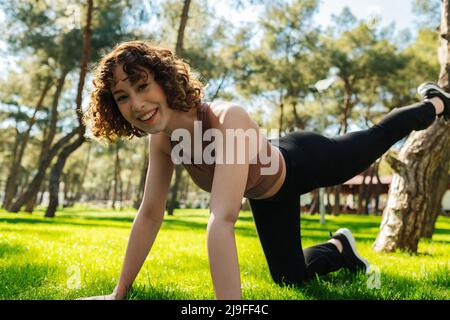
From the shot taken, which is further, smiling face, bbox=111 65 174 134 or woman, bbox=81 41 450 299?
smiling face, bbox=111 65 174 134

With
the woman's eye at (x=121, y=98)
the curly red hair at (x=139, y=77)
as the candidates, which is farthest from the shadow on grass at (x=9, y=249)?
the woman's eye at (x=121, y=98)

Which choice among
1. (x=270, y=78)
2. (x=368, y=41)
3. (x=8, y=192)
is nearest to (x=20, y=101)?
(x=8, y=192)

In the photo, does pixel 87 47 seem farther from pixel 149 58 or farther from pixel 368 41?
pixel 368 41

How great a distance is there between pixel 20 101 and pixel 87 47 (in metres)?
20.1

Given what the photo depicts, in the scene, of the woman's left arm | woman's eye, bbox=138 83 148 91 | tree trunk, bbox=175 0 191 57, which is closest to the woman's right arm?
woman's eye, bbox=138 83 148 91

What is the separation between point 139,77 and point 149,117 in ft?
0.84

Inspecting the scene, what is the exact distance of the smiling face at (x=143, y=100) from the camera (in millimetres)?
2814

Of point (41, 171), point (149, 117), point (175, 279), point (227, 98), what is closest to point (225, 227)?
point (149, 117)

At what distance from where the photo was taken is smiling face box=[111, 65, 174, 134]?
9.23ft

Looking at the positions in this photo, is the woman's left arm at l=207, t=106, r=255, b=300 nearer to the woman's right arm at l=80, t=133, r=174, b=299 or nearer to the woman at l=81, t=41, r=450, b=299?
the woman at l=81, t=41, r=450, b=299

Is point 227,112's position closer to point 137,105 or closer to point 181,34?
point 137,105

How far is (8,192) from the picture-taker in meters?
31.9

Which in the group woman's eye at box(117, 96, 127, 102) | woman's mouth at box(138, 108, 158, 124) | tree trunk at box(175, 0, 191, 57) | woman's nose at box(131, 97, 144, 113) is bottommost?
woman's mouth at box(138, 108, 158, 124)

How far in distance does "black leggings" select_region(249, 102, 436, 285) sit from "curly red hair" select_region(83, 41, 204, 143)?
88cm
